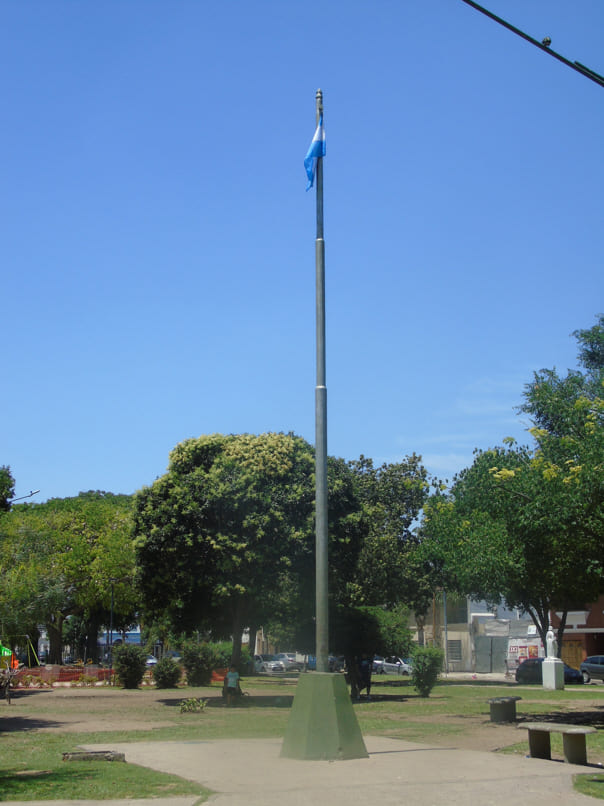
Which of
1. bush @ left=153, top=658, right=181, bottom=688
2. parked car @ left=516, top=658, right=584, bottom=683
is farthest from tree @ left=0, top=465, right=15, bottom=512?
parked car @ left=516, top=658, right=584, bottom=683

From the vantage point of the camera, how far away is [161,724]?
20.6 metres

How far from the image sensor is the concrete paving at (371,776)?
918cm

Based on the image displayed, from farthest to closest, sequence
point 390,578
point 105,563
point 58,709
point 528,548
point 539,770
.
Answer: point 105,563
point 390,578
point 58,709
point 528,548
point 539,770

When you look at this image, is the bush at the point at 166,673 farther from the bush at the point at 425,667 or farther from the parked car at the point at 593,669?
the parked car at the point at 593,669

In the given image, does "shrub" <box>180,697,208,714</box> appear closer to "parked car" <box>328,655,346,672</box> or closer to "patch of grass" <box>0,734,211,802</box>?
"patch of grass" <box>0,734,211,802</box>

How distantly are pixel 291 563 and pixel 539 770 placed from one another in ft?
60.9

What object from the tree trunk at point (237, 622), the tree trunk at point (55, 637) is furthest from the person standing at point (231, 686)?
the tree trunk at point (55, 637)

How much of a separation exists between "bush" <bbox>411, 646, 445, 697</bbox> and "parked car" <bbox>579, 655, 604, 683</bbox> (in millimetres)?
18243

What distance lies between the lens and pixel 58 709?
27.1 m

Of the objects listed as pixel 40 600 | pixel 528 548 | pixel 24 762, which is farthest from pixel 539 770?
pixel 40 600

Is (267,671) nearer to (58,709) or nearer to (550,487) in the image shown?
(58,709)

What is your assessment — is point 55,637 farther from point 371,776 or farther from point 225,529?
point 371,776

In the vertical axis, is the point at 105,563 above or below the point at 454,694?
above

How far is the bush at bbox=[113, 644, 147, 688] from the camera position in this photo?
128 ft
